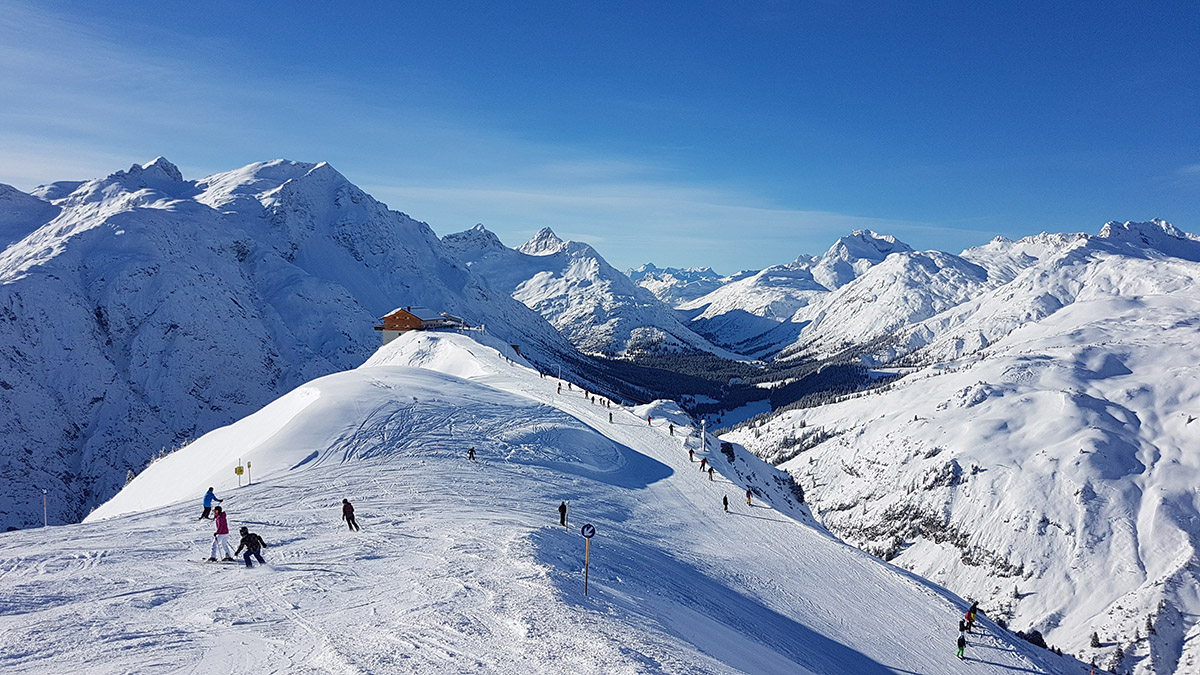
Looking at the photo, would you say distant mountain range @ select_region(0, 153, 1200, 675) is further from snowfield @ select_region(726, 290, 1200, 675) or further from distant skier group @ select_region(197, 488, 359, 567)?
distant skier group @ select_region(197, 488, 359, 567)

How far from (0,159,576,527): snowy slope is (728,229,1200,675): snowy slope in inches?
5545

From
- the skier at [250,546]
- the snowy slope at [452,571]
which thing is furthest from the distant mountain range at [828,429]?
the skier at [250,546]

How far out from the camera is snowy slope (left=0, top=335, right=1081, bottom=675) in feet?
46.3

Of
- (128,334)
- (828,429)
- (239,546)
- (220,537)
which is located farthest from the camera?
(828,429)

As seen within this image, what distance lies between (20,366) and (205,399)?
1148 inches

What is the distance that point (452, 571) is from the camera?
64.7ft

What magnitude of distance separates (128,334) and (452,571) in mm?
146323

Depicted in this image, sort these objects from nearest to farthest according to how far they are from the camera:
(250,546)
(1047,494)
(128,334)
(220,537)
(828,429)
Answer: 1. (250,546)
2. (220,537)
3. (128,334)
4. (1047,494)
5. (828,429)

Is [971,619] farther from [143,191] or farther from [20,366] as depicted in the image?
[143,191]

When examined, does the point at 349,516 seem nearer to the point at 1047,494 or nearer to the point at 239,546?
the point at 239,546

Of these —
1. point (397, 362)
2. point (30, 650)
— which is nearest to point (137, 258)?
point (397, 362)

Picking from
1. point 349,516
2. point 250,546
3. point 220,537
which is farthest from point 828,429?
point 250,546

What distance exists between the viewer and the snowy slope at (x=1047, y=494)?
385 ft

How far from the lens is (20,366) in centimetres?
11081
